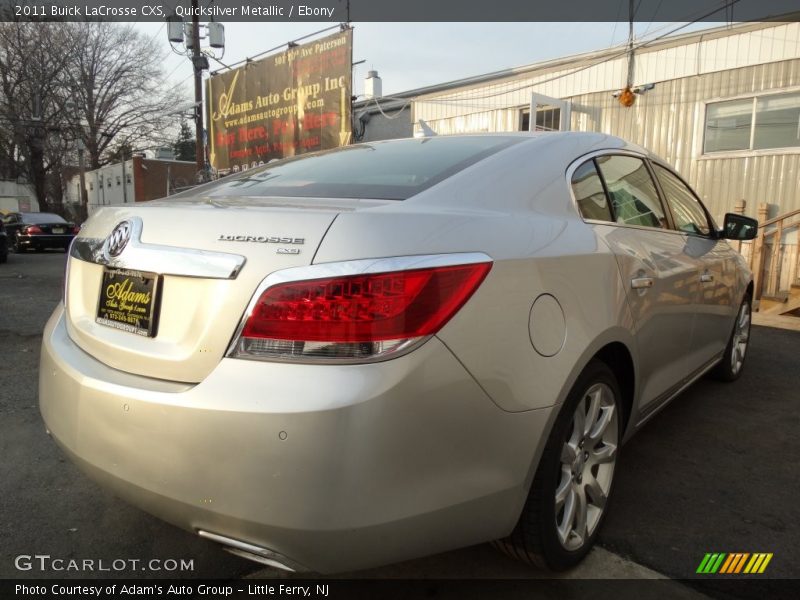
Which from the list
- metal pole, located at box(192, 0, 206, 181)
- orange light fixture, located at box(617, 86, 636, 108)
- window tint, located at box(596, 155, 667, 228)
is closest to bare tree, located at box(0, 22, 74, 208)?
metal pole, located at box(192, 0, 206, 181)

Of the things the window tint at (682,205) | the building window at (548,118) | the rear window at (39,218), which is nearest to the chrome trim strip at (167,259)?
the window tint at (682,205)

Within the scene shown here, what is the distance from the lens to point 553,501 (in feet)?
6.37

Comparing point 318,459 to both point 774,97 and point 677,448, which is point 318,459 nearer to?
point 677,448

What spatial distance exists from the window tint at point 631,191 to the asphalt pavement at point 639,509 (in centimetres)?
124

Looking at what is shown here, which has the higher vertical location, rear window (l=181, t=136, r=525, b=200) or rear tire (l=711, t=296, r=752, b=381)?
rear window (l=181, t=136, r=525, b=200)

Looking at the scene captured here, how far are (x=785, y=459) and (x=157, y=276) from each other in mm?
3178

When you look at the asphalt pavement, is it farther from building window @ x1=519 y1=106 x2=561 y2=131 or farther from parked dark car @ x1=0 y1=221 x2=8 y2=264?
parked dark car @ x1=0 y1=221 x2=8 y2=264

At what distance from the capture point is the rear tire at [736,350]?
424cm

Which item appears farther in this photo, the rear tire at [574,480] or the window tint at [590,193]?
the window tint at [590,193]

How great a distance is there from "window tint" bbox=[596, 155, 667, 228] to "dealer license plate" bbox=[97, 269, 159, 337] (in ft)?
6.04

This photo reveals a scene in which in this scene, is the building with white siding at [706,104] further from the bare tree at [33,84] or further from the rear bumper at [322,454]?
the bare tree at [33,84]

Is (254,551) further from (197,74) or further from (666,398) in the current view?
(197,74)

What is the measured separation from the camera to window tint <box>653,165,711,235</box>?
323 centimetres

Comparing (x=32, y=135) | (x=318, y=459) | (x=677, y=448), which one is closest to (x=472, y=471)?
(x=318, y=459)
